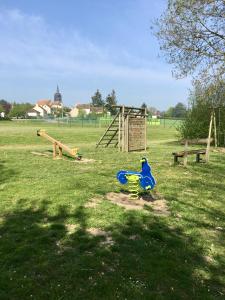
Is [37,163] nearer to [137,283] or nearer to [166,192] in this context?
[166,192]

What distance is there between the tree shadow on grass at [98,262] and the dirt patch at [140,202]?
0.91 m

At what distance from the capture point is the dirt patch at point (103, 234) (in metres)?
5.75

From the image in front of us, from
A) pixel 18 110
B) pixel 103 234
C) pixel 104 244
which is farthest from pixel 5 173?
pixel 18 110

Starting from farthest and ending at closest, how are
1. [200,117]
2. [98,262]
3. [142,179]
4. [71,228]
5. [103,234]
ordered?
[200,117], [142,179], [71,228], [103,234], [98,262]

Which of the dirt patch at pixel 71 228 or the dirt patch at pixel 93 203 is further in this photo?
the dirt patch at pixel 93 203

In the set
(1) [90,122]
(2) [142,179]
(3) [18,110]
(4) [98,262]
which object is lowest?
(1) [90,122]

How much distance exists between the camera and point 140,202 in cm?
841

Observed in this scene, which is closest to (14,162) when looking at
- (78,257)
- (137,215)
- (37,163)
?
(37,163)

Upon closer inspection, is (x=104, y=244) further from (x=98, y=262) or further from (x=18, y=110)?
(x=18, y=110)

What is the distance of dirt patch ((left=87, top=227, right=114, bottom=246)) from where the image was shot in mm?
5746

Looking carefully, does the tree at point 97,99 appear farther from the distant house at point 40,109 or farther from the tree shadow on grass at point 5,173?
the tree shadow on grass at point 5,173

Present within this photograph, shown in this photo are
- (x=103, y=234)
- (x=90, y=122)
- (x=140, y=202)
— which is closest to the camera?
(x=103, y=234)

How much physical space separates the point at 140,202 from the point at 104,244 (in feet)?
9.26

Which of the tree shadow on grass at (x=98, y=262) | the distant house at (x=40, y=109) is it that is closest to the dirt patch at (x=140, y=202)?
the tree shadow on grass at (x=98, y=262)
